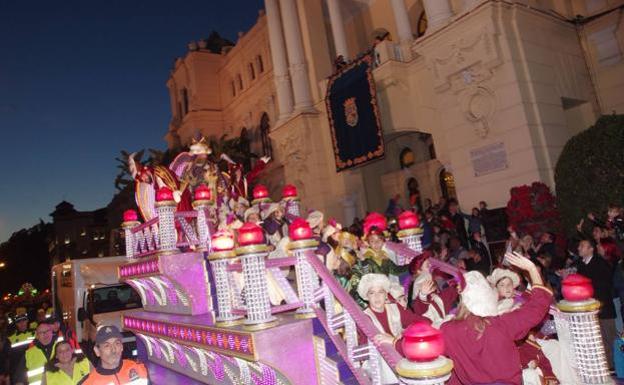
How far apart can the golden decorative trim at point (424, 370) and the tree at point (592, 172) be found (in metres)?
8.85

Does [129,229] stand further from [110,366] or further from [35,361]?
[110,366]

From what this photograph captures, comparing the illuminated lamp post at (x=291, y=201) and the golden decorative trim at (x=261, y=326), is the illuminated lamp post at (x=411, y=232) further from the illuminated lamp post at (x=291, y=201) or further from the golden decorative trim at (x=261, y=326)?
the illuminated lamp post at (x=291, y=201)

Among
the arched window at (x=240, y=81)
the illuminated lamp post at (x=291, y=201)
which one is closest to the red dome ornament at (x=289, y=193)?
the illuminated lamp post at (x=291, y=201)

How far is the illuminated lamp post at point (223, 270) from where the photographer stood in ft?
17.0

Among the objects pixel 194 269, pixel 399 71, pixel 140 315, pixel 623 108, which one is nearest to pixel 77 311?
pixel 140 315

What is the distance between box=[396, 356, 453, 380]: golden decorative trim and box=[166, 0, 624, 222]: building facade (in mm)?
6929

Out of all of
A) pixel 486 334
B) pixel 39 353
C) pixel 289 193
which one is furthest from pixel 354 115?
pixel 486 334

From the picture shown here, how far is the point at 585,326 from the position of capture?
3.22 metres

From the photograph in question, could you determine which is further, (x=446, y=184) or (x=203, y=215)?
(x=446, y=184)

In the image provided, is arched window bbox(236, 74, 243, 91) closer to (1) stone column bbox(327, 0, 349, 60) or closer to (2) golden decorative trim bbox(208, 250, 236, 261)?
(1) stone column bbox(327, 0, 349, 60)

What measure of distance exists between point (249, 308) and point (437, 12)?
12874mm

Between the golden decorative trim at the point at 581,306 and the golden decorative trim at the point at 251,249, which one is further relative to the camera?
the golden decorative trim at the point at 251,249

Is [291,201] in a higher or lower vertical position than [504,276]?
higher

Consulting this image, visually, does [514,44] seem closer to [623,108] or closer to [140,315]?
[623,108]
